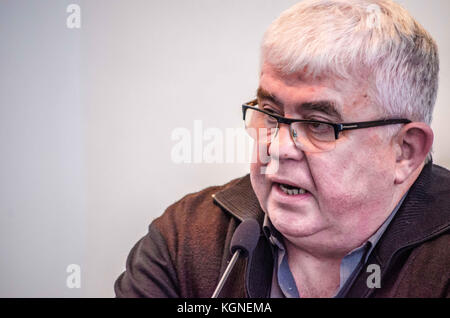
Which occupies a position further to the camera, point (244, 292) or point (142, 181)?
point (142, 181)

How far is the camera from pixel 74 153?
1.39 m

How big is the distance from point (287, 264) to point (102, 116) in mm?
610

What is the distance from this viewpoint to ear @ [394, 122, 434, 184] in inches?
42.4

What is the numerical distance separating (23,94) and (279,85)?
729 mm

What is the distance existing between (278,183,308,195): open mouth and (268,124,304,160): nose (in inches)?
2.6

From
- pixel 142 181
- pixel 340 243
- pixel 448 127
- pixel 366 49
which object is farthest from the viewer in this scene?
pixel 142 181

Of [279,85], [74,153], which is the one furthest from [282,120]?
[74,153]

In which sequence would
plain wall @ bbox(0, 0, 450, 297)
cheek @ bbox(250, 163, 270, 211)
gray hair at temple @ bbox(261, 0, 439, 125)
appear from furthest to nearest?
plain wall @ bbox(0, 0, 450, 297), cheek @ bbox(250, 163, 270, 211), gray hair at temple @ bbox(261, 0, 439, 125)

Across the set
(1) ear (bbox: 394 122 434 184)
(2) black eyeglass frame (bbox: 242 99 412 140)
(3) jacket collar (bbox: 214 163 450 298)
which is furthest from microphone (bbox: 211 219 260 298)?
(1) ear (bbox: 394 122 434 184)

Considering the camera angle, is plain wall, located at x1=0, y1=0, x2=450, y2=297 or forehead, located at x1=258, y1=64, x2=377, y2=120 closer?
forehead, located at x1=258, y1=64, x2=377, y2=120

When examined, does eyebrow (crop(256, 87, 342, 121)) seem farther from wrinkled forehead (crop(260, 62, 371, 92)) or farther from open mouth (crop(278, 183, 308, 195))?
open mouth (crop(278, 183, 308, 195))

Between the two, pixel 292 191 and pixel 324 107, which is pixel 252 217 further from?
pixel 324 107

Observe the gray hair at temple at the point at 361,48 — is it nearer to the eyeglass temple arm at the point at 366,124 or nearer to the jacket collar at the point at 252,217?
the eyeglass temple arm at the point at 366,124
